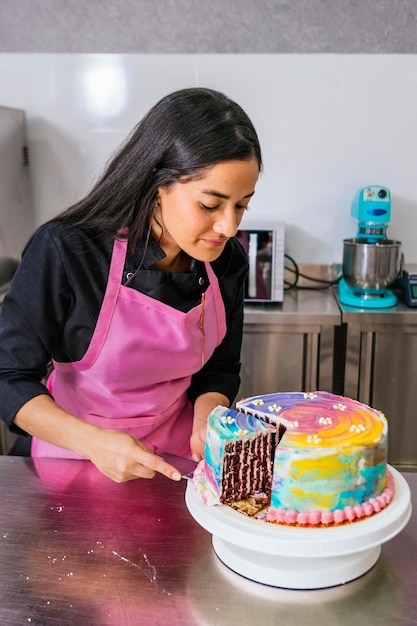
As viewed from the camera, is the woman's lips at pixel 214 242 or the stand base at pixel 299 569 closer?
the stand base at pixel 299 569

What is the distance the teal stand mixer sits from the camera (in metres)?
2.56

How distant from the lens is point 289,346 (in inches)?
101

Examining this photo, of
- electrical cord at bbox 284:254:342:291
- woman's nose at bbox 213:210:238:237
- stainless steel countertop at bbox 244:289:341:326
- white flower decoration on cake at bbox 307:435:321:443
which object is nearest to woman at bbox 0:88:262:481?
woman's nose at bbox 213:210:238:237

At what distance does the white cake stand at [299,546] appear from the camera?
931 millimetres

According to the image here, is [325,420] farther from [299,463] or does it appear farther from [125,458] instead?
[125,458]

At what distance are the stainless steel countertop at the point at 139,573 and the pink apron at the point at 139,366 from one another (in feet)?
0.80

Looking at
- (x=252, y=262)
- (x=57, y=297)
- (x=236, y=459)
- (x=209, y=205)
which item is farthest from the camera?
(x=252, y=262)

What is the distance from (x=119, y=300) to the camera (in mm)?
1392

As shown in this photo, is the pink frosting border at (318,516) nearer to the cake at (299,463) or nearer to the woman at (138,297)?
the cake at (299,463)

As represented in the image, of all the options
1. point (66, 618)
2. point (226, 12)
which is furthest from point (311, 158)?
point (66, 618)

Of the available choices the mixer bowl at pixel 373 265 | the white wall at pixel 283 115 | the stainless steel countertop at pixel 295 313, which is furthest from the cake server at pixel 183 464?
the white wall at pixel 283 115

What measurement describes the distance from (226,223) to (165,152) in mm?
173

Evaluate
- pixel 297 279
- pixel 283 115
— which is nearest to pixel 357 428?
pixel 297 279

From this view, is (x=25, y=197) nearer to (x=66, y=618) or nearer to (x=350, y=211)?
(x=350, y=211)
